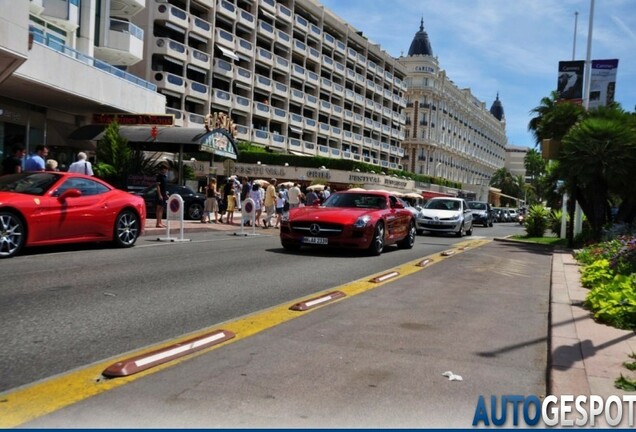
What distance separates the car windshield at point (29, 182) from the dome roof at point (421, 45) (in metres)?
104

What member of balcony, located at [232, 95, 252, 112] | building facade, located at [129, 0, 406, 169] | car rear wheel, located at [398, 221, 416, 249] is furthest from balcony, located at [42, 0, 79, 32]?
balcony, located at [232, 95, 252, 112]

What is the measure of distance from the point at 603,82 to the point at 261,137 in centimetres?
3978

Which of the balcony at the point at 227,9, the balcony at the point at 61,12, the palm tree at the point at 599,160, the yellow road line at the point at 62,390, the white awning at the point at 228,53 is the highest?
the balcony at the point at 227,9

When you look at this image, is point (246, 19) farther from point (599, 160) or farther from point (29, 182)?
point (29, 182)

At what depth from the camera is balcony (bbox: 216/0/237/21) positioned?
2058 inches

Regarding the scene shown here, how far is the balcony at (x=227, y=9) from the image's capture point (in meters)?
52.3

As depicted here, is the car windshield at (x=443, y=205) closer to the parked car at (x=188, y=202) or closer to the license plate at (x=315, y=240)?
the parked car at (x=188, y=202)

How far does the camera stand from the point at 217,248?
12.5 meters

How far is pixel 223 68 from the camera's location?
173ft

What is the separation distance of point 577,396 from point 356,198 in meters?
9.74

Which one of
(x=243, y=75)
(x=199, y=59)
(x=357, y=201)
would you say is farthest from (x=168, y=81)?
(x=357, y=201)

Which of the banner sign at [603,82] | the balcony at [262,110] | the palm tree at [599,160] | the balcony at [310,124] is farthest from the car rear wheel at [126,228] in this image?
the balcony at [310,124]

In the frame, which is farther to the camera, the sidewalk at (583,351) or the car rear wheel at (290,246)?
the car rear wheel at (290,246)

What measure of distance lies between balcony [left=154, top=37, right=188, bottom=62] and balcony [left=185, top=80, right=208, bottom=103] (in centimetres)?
236
